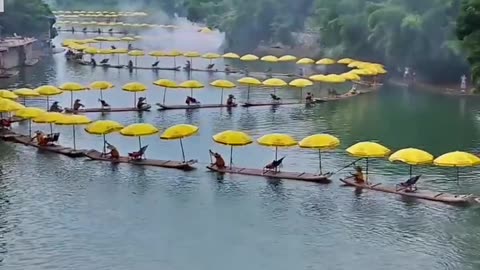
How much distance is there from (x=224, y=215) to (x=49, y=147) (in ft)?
37.4

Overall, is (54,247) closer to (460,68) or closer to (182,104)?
(182,104)

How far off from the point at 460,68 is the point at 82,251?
135 ft

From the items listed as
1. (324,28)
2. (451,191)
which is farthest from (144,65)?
(451,191)

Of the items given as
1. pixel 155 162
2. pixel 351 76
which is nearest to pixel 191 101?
pixel 351 76

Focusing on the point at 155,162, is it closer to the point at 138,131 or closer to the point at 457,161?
the point at 138,131

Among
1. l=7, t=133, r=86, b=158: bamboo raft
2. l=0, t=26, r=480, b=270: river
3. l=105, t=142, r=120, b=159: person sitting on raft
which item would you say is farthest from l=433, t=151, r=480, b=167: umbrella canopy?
l=7, t=133, r=86, b=158: bamboo raft

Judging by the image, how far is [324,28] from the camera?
7156cm

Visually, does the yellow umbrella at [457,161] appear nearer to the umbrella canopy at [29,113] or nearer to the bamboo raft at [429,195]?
the bamboo raft at [429,195]

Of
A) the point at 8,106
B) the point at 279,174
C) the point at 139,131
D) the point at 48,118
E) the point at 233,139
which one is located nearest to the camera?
the point at 279,174

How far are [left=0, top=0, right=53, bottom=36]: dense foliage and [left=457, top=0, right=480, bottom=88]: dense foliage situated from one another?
5334cm

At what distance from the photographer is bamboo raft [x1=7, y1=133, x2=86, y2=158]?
32844 millimetres

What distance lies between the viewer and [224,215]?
25.1m

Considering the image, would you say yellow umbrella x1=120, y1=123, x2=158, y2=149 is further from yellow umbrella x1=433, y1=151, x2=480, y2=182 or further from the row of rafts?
yellow umbrella x1=433, y1=151, x2=480, y2=182

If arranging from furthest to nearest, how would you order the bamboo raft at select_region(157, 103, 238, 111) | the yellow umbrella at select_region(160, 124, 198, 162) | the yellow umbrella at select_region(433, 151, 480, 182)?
the bamboo raft at select_region(157, 103, 238, 111), the yellow umbrella at select_region(160, 124, 198, 162), the yellow umbrella at select_region(433, 151, 480, 182)
